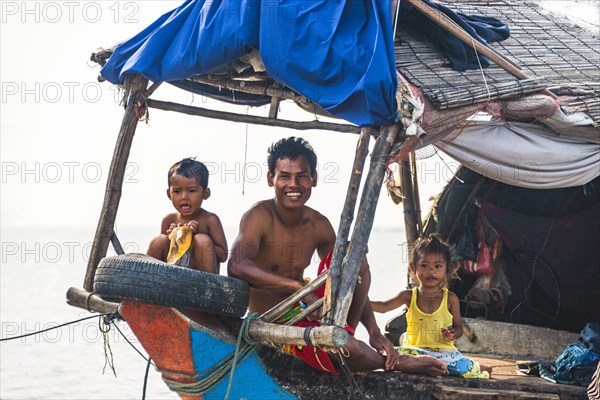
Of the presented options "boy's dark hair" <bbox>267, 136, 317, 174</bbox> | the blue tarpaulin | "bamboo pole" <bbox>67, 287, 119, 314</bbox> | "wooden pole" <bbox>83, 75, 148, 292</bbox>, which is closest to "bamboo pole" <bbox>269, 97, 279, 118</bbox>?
"boy's dark hair" <bbox>267, 136, 317, 174</bbox>

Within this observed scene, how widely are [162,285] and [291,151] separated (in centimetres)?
124

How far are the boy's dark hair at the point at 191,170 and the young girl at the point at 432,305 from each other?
1.61 m

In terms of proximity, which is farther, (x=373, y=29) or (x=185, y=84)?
(x=185, y=84)

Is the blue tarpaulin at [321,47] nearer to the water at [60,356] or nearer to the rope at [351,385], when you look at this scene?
the rope at [351,385]

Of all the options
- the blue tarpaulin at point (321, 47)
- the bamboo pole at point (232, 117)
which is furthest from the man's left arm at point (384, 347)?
the blue tarpaulin at point (321, 47)

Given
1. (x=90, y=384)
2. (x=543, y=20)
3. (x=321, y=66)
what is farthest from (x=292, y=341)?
(x=90, y=384)

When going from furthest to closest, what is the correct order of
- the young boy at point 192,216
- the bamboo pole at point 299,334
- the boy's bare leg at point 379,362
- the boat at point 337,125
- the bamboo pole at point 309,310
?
the young boy at point 192,216, the boy's bare leg at point 379,362, the bamboo pole at point 309,310, the boat at point 337,125, the bamboo pole at point 299,334

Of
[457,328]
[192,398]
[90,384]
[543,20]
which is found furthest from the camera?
[90,384]

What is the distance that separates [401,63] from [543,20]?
2527 millimetres

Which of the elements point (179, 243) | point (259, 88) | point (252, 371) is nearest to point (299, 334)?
point (252, 371)

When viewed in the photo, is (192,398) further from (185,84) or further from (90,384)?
(90,384)

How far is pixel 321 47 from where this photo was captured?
18.1 ft

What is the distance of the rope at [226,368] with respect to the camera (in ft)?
18.5

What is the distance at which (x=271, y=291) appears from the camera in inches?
246
